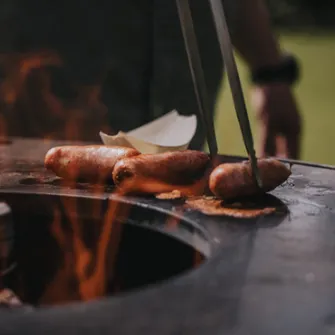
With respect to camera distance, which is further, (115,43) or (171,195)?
(115,43)

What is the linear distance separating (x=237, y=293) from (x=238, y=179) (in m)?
0.33

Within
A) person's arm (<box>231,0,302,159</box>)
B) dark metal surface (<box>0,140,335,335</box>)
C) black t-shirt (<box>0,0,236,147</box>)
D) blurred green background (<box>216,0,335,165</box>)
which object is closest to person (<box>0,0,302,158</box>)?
black t-shirt (<box>0,0,236,147</box>)

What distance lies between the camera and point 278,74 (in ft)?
7.47

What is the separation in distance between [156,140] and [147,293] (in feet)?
2.23

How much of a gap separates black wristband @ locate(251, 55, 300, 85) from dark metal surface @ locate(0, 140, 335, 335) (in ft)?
4.05

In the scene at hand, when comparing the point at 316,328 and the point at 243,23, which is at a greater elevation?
the point at 243,23

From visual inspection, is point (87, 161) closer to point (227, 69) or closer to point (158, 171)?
point (158, 171)

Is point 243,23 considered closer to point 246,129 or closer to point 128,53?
point 128,53

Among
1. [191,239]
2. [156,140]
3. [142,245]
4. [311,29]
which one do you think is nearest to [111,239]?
[142,245]

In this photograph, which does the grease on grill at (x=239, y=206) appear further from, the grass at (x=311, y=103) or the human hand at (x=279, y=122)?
the grass at (x=311, y=103)

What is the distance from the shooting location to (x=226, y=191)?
1044mm

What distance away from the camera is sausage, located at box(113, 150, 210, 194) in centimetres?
110

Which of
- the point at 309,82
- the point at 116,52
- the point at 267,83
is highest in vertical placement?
the point at 116,52

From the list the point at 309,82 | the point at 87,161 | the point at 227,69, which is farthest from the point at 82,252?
the point at 309,82
